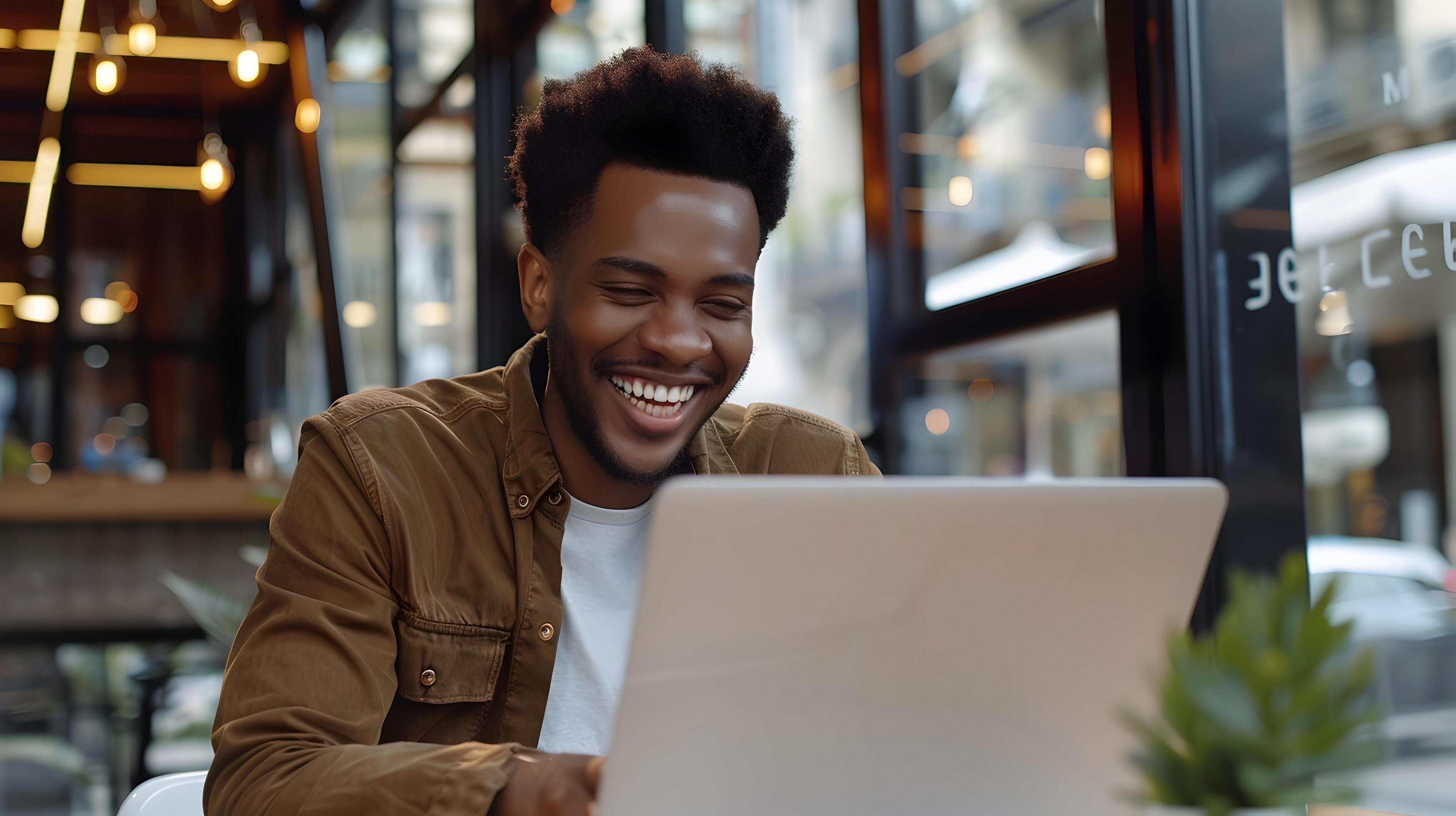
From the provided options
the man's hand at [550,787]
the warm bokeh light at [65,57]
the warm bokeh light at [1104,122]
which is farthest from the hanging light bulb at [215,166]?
the man's hand at [550,787]

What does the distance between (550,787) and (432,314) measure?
4.40 m

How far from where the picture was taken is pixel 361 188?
567cm

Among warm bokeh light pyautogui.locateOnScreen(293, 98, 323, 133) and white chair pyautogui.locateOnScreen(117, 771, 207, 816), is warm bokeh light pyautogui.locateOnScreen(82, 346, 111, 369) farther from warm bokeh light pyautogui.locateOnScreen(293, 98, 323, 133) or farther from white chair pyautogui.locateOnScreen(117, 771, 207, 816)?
Answer: white chair pyautogui.locateOnScreen(117, 771, 207, 816)

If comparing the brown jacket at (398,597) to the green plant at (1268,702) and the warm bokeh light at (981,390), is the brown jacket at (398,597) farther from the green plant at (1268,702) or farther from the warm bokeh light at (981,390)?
the warm bokeh light at (981,390)

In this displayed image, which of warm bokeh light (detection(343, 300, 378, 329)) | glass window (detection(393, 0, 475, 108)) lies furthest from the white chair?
warm bokeh light (detection(343, 300, 378, 329))

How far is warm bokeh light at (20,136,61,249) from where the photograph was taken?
7.68 metres

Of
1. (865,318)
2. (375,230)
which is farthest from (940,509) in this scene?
(375,230)

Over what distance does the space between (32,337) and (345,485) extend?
815cm

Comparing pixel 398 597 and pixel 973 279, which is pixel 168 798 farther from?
pixel 973 279

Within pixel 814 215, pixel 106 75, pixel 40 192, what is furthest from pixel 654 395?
pixel 40 192

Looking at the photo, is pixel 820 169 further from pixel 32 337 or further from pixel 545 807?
pixel 32 337

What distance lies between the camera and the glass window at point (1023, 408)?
70.3 inches

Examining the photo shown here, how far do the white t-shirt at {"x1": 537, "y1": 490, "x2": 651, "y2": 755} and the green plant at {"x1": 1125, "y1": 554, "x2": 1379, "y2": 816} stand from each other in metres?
0.69

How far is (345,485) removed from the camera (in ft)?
3.54
